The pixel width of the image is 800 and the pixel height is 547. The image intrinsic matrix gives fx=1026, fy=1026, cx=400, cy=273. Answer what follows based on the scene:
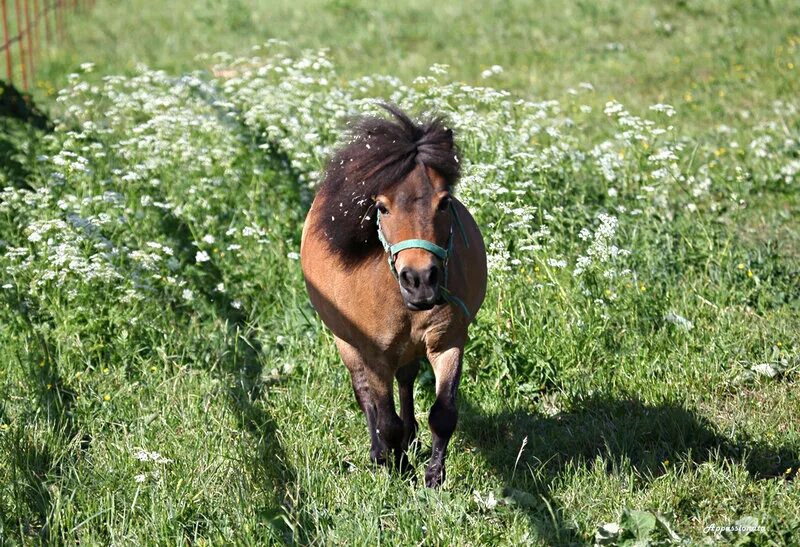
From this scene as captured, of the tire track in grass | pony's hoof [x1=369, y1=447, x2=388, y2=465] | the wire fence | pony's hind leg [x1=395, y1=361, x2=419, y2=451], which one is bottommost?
the wire fence

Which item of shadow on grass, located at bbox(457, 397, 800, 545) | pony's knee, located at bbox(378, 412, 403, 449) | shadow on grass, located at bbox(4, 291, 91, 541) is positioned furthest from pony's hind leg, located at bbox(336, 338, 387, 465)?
shadow on grass, located at bbox(4, 291, 91, 541)

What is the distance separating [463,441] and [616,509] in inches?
40.2

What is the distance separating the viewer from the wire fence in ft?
42.2

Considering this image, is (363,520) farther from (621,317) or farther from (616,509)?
(621,317)

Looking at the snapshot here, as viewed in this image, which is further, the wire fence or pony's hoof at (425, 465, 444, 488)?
the wire fence

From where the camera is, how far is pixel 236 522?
4148 mm

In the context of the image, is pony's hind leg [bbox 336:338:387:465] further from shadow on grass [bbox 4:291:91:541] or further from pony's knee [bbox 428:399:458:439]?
shadow on grass [bbox 4:291:91:541]

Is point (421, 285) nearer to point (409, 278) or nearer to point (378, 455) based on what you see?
point (409, 278)

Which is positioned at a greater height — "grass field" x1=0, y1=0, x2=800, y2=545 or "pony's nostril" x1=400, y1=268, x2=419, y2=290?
"pony's nostril" x1=400, y1=268, x2=419, y2=290

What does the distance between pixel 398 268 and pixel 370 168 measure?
0.46 m

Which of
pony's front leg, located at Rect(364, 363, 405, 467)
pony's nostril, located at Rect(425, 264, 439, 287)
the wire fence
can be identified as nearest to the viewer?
pony's nostril, located at Rect(425, 264, 439, 287)

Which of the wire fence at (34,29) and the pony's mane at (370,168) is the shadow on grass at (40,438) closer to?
the pony's mane at (370,168)

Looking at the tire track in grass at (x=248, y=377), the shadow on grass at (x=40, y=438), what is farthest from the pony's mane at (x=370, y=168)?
the shadow on grass at (x=40, y=438)

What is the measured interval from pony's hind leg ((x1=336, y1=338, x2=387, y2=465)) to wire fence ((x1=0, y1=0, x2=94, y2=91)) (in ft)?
27.6
